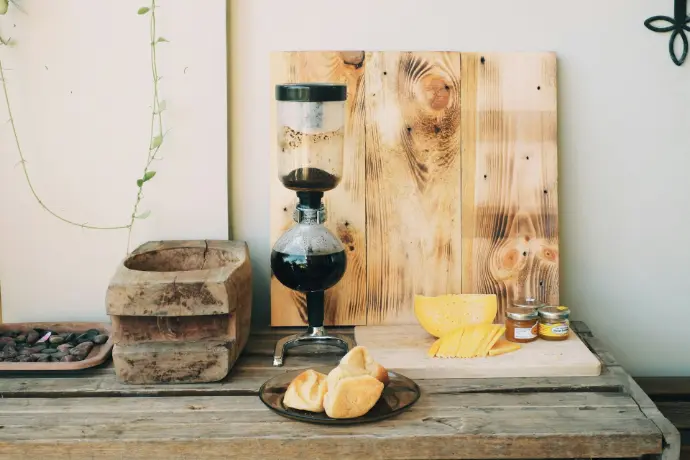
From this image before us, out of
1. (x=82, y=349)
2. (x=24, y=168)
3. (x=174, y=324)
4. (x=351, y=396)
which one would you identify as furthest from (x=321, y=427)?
(x=24, y=168)

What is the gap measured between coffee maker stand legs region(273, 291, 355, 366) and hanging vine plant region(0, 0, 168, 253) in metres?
0.43

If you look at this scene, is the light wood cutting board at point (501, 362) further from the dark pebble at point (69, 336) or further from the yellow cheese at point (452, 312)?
the dark pebble at point (69, 336)

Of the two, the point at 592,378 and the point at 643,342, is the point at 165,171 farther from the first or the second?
the point at 643,342

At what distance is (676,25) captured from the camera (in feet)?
6.06

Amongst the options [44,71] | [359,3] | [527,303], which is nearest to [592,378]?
[527,303]

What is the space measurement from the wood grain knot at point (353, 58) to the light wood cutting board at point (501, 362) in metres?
0.61

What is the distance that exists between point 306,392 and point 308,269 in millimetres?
297

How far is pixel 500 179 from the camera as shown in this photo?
184 centimetres

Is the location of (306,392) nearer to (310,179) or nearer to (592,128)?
(310,179)

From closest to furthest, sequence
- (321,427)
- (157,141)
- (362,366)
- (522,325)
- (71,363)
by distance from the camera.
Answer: (321,427) → (362,366) → (71,363) → (522,325) → (157,141)

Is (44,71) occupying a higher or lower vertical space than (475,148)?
higher

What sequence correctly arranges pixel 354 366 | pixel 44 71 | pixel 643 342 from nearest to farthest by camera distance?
1. pixel 354 366
2. pixel 44 71
3. pixel 643 342

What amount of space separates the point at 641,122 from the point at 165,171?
108 centimetres

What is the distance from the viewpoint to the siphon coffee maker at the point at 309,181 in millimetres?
1624
